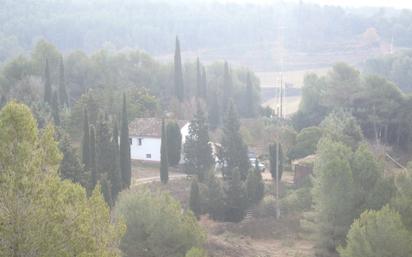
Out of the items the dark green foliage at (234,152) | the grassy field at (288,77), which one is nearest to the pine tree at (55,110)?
the dark green foliage at (234,152)

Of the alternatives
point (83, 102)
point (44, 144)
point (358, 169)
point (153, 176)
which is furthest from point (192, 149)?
point (44, 144)

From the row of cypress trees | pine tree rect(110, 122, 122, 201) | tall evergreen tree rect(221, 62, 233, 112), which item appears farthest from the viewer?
tall evergreen tree rect(221, 62, 233, 112)

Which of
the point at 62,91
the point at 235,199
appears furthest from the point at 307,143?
the point at 62,91

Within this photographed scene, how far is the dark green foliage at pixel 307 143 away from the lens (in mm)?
44125

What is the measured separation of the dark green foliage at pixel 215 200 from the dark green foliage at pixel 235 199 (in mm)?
288

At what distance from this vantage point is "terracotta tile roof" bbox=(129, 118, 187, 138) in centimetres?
4456

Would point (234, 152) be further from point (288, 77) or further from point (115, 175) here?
point (288, 77)

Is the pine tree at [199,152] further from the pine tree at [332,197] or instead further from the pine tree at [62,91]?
the pine tree at [62,91]

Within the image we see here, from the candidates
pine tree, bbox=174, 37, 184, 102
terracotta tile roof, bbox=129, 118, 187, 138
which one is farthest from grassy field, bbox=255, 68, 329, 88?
terracotta tile roof, bbox=129, 118, 187, 138

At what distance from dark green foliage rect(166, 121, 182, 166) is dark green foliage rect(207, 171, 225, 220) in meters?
10.2

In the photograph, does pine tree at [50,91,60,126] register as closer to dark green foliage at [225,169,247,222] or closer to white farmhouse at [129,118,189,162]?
white farmhouse at [129,118,189,162]

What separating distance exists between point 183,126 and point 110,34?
61.7 meters

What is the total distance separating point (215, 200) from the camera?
1313 inches

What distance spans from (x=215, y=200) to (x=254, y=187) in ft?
8.89
